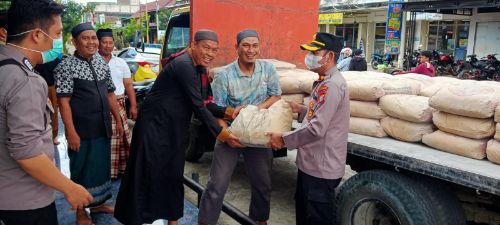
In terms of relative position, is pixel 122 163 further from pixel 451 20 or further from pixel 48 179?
pixel 451 20

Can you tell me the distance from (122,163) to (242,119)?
228 cm

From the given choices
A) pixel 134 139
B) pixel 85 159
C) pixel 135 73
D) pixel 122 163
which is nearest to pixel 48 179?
pixel 134 139

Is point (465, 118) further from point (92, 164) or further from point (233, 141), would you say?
point (92, 164)

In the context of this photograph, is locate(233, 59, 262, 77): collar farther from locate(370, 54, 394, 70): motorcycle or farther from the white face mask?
locate(370, 54, 394, 70): motorcycle

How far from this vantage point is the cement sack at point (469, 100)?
2295mm

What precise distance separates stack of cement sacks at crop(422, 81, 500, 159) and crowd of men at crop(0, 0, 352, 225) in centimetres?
58

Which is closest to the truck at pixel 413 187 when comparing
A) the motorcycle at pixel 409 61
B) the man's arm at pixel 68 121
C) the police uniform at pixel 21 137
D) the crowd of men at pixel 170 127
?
the crowd of men at pixel 170 127

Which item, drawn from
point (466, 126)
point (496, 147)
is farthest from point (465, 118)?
point (496, 147)

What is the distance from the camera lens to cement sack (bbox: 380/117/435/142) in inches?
105

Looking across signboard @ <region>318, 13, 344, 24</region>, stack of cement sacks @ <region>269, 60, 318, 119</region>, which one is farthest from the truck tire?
signboard @ <region>318, 13, 344, 24</region>

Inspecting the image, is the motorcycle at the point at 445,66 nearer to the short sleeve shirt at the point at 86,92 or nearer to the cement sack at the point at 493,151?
the cement sack at the point at 493,151

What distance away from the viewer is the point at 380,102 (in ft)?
9.61

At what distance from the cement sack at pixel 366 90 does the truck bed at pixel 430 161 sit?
305 mm

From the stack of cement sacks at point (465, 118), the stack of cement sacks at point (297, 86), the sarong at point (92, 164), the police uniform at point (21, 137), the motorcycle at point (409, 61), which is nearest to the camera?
the police uniform at point (21, 137)
